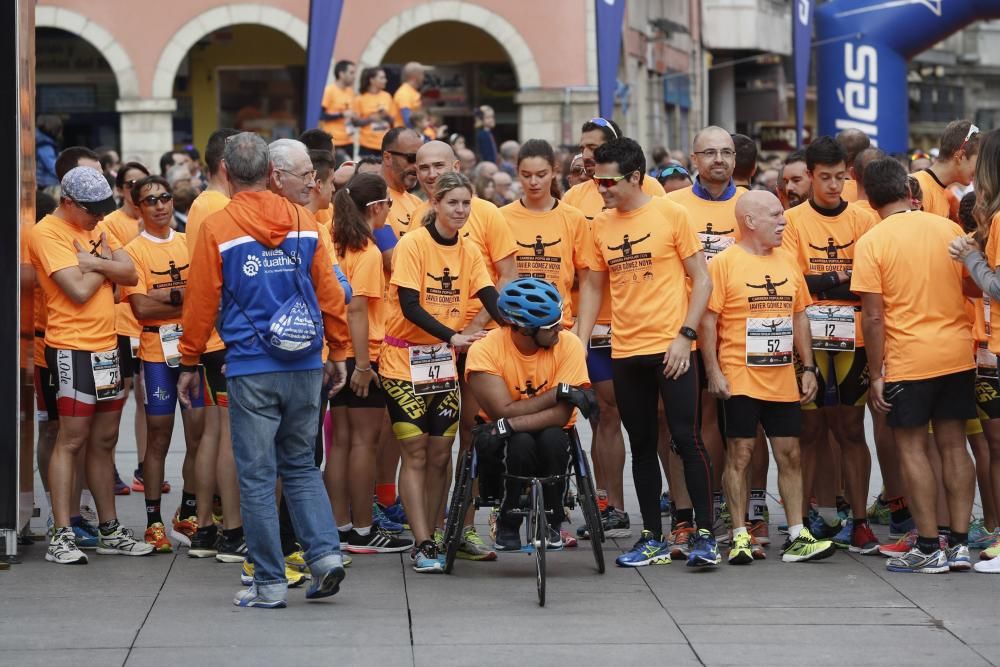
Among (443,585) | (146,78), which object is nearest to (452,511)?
(443,585)

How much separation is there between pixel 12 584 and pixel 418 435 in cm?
201

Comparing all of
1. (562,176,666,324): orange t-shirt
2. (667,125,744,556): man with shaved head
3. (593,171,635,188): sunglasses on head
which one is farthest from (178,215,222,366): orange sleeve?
(667,125,744,556): man with shaved head

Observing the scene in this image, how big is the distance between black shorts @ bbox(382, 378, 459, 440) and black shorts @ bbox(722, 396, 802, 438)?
4.55ft

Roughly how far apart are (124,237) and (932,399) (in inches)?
186

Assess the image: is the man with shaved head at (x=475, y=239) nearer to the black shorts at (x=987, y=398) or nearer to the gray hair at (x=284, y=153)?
the gray hair at (x=284, y=153)

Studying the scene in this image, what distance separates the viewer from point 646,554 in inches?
344

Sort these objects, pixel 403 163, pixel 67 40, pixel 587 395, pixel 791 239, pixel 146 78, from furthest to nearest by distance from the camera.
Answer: pixel 67 40 → pixel 146 78 → pixel 403 163 → pixel 791 239 → pixel 587 395

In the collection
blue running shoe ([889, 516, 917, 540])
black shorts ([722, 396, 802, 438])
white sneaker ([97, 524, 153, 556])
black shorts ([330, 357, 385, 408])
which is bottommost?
blue running shoe ([889, 516, 917, 540])

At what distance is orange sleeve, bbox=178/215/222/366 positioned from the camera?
7.50 meters

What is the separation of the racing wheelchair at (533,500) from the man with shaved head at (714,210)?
121 cm

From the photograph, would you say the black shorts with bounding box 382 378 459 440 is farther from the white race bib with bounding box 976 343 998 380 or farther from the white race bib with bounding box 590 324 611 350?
the white race bib with bounding box 976 343 998 380

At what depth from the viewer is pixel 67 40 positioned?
34.7m

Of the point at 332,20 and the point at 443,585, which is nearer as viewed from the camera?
the point at 443,585

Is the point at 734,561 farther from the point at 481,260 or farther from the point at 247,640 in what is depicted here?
the point at 247,640
